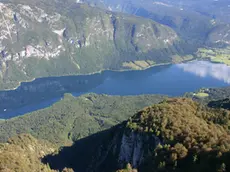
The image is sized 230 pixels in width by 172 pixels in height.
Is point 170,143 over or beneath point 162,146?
over

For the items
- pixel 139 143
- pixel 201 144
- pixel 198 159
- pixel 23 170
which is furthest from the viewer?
pixel 23 170

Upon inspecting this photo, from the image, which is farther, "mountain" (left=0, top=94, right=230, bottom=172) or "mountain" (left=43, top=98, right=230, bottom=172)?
"mountain" (left=0, top=94, right=230, bottom=172)

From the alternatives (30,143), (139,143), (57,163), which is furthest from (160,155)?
(30,143)

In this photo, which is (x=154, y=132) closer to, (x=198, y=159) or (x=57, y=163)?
(x=198, y=159)

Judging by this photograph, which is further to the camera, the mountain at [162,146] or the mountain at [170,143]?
the mountain at [162,146]

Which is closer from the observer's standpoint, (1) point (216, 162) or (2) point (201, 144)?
(1) point (216, 162)

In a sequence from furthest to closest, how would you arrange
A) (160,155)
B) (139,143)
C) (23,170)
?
(23,170) < (139,143) < (160,155)

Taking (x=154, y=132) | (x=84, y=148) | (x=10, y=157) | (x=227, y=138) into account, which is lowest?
(x=84, y=148)

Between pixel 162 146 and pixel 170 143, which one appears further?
pixel 162 146
